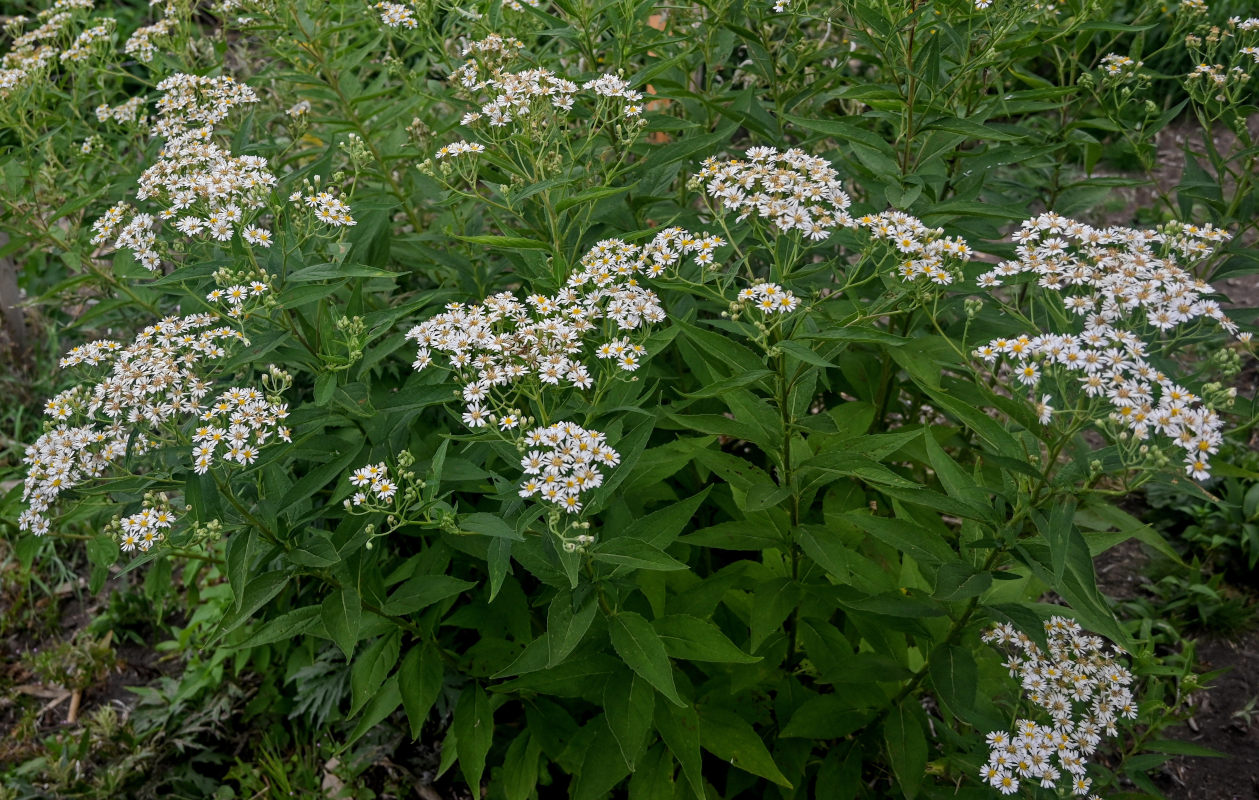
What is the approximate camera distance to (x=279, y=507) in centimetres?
259

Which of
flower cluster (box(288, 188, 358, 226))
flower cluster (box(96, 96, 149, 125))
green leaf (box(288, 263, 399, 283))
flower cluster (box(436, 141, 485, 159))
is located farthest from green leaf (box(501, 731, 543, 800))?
flower cluster (box(96, 96, 149, 125))

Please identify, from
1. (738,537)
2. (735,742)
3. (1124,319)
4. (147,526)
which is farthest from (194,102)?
(1124,319)

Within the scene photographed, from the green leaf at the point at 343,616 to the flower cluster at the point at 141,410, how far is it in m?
0.48

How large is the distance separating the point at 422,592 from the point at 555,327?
90 cm

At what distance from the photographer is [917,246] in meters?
2.41

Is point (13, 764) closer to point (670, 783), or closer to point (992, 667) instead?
point (670, 783)

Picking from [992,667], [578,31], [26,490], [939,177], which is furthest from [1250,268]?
[26,490]

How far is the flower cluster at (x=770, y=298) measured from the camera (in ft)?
7.64

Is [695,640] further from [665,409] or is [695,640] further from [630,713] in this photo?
[665,409]

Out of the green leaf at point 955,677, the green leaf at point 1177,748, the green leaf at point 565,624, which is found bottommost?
the green leaf at point 1177,748

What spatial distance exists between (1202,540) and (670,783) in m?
3.19

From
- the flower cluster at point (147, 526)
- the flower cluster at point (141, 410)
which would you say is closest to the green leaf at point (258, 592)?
the flower cluster at point (147, 526)

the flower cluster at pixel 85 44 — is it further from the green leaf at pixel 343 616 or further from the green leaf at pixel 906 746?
the green leaf at pixel 906 746

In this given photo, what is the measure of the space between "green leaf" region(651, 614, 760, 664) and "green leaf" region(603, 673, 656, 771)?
0.44 ft
